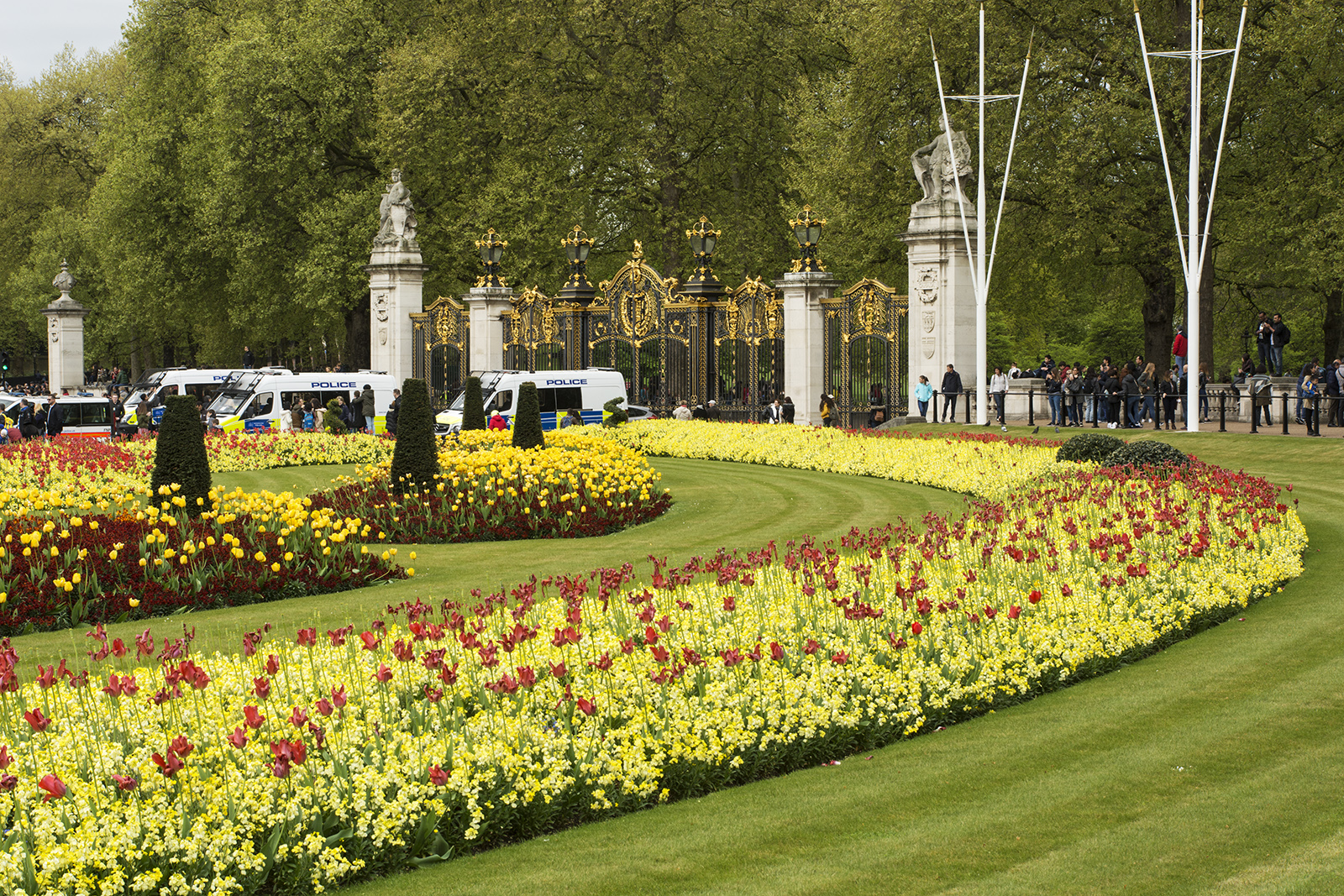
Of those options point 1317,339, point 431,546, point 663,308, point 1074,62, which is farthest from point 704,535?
point 1317,339

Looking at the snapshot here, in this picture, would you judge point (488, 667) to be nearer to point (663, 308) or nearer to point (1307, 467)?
point (1307, 467)

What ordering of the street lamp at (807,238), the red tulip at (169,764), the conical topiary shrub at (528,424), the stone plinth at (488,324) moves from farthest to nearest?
the stone plinth at (488,324)
the street lamp at (807,238)
the conical topiary shrub at (528,424)
the red tulip at (169,764)

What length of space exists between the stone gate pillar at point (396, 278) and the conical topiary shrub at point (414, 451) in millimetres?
22292

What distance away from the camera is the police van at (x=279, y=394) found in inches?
1270

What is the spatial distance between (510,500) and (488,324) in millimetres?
21394

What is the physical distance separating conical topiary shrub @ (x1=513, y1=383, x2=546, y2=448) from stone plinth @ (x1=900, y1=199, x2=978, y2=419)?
33.7 ft

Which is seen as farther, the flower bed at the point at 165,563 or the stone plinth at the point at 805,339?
the stone plinth at the point at 805,339

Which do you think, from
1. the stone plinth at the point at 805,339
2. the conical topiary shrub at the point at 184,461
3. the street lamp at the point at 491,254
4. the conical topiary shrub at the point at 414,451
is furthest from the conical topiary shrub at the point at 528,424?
the street lamp at the point at 491,254

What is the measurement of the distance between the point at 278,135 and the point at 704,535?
29.5 m

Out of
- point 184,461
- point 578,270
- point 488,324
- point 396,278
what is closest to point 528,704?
point 184,461

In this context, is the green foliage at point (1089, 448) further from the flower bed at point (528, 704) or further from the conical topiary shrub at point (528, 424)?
the conical topiary shrub at point (528, 424)

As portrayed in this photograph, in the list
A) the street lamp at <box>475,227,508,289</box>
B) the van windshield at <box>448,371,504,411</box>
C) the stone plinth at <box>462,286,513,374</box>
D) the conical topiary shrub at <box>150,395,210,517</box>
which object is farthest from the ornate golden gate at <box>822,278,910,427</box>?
the conical topiary shrub at <box>150,395,210,517</box>

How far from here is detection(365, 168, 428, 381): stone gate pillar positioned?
38.6m

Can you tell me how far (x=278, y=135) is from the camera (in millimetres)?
40594
